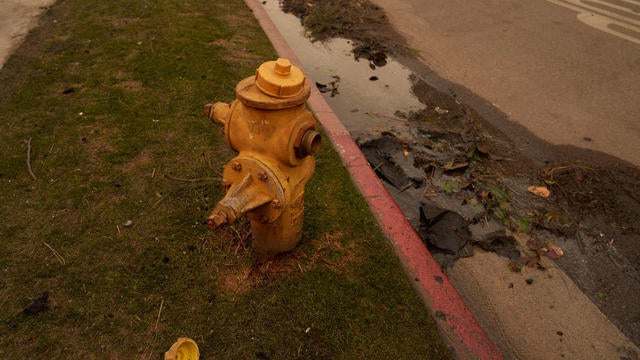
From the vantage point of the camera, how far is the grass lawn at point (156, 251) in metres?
2.35

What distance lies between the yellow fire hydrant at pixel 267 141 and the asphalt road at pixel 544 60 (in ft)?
11.7

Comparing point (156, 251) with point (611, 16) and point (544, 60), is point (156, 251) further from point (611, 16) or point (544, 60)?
point (611, 16)

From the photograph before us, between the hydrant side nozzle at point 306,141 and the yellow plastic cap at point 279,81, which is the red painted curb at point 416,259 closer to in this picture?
the hydrant side nozzle at point 306,141

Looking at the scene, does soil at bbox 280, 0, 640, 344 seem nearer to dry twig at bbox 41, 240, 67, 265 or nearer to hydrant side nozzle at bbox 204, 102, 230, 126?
hydrant side nozzle at bbox 204, 102, 230, 126

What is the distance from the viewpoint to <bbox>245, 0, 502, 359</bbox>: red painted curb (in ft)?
8.17

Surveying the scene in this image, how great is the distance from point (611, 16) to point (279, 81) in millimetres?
9481

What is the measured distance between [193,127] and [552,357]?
368cm

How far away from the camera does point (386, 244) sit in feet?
9.83

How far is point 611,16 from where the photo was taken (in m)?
8.17

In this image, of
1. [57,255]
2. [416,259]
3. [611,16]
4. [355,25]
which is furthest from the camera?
[611,16]

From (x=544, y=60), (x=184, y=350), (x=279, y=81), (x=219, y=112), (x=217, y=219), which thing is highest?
(x=279, y=81)

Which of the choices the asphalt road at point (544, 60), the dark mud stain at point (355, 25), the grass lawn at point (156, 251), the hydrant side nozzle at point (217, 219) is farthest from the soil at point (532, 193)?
the hydrant side nozzle at point (217, 219)

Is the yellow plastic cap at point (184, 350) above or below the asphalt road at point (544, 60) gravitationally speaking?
above

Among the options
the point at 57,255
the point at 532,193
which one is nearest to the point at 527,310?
the point at 532,193
